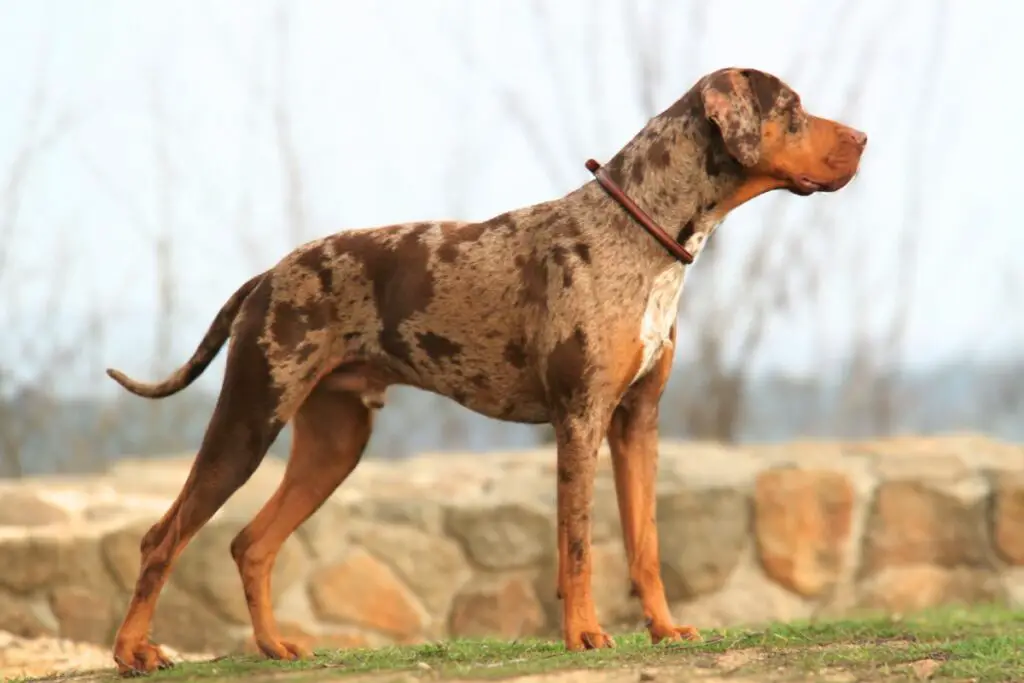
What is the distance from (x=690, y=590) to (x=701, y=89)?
378 centimetres

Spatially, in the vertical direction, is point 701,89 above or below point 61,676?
above

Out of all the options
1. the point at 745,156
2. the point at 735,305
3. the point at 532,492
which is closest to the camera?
the point at 745,156

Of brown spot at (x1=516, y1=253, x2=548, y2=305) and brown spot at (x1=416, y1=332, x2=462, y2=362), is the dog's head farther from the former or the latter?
brown spot at (x1=416, y1=332, x2=462, y2=362)

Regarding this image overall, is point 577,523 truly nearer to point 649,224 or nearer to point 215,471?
point 649,224

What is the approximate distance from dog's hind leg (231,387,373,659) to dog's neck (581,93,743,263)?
49.9 inches

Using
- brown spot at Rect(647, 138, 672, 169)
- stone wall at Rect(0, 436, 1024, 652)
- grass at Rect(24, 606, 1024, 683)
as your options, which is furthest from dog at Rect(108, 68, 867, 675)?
stone wall at Rect(0, 436, 1024, 652)

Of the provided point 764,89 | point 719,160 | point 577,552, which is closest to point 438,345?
point 577,552

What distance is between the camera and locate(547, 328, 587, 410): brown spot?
4336mm

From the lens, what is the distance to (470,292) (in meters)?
4.66

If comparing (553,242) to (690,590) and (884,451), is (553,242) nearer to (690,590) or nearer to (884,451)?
(690,590)

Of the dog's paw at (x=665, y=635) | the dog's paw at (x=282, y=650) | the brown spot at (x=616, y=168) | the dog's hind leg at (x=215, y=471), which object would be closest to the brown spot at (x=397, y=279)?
the dog's hind leg at (x=215, y=471)

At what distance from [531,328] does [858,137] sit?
1238 mm

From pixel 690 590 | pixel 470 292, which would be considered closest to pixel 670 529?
pixel 690 590

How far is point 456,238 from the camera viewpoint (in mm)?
4785
